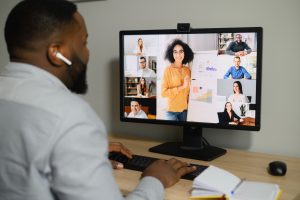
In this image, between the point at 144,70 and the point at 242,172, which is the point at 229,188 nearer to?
the point at 242,172

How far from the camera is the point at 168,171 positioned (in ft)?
4.06

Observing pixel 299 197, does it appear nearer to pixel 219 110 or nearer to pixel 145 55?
pixel 219 110

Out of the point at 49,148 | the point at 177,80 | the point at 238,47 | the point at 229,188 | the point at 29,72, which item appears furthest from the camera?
the point at 177,80

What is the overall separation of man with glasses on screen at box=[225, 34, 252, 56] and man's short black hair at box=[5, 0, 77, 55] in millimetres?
743

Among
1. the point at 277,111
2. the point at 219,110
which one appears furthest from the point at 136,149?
the point at 277,111

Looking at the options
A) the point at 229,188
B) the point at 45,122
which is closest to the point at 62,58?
the point at 45,122

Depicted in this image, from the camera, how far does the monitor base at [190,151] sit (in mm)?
1531

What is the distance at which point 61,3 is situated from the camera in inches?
39.1

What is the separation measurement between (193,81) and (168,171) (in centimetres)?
47

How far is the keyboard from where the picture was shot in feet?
4.25

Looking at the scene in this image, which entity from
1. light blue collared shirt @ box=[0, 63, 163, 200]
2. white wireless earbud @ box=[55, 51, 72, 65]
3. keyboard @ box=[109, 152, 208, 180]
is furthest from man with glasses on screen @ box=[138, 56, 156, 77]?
light blue collared shirt @ box=[0, 63, 163, 200]

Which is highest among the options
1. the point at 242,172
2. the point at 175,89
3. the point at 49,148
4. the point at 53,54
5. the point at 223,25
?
the point at 223,25

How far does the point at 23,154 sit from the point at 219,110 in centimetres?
92

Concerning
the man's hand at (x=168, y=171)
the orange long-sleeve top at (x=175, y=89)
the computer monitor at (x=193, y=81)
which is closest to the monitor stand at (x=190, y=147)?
the computer monitor at (x=193, y=81)
